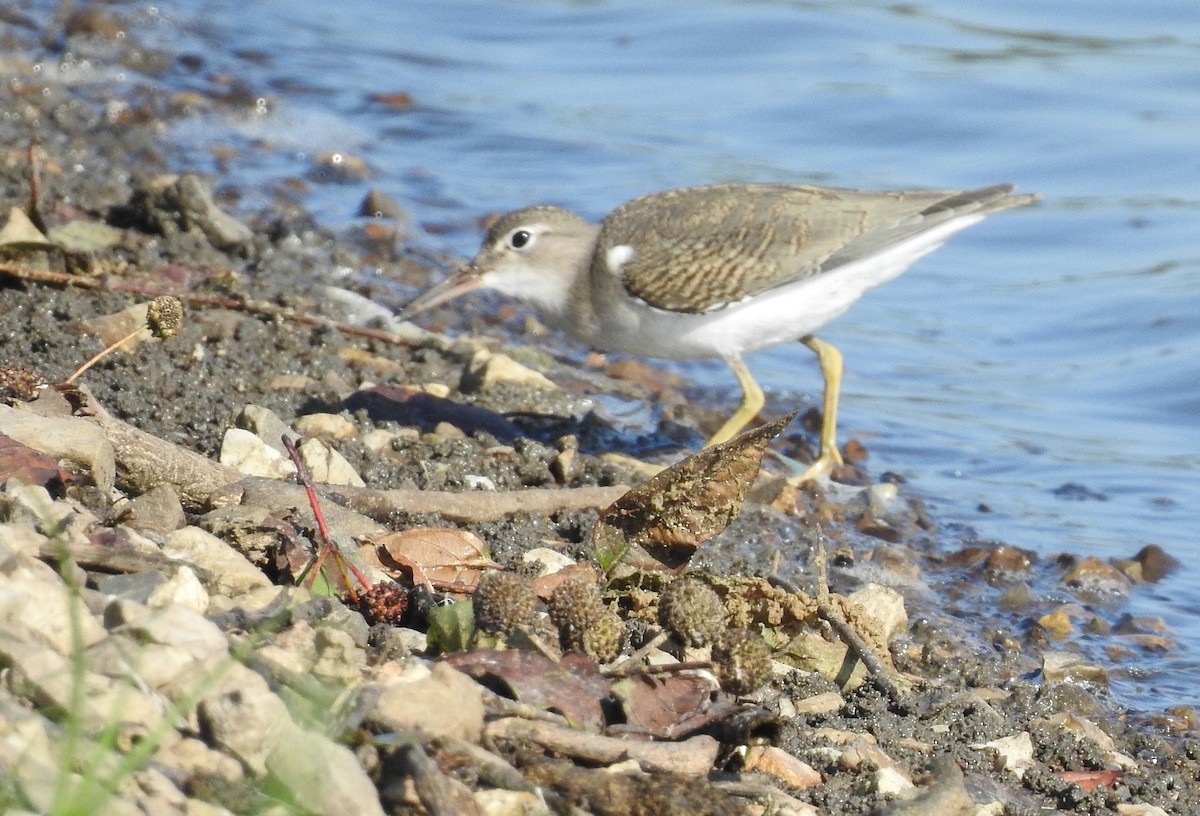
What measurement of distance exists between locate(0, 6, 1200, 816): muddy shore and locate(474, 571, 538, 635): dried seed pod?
7.0 inches

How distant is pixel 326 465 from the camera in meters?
4.76

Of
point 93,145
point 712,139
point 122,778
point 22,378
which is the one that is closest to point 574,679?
point 122,778

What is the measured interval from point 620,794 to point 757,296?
4.32 meters

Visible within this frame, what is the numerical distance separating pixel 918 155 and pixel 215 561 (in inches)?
365

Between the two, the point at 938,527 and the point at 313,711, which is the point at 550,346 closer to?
the point at 938,527

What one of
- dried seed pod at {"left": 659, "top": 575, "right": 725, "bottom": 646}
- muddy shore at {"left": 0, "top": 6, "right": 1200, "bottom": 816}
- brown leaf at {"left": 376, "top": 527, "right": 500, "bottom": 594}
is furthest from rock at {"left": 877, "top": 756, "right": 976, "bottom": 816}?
brown leaf at {"left": 376, "top": 527, "right": 500, "bottom": 594}

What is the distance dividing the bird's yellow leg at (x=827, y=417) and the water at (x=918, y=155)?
432mm

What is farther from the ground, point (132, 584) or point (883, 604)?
point (132, 584)

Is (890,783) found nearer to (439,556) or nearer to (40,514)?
(439,556)

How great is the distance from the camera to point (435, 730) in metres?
2.88

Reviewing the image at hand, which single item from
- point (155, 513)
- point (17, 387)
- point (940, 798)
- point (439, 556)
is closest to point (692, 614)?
point (940, 798)

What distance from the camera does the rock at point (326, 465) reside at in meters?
4.73

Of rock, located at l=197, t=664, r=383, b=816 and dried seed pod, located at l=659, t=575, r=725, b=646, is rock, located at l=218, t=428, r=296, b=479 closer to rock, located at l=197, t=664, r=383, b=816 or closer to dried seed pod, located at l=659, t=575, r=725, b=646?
dried seed pod, located at l=659, t=575, r=725, b=646

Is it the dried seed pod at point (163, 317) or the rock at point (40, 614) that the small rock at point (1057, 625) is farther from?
the rock at point (40, 614)
